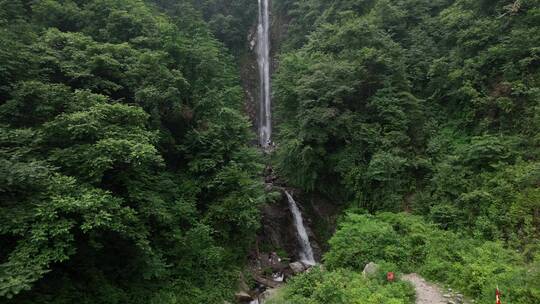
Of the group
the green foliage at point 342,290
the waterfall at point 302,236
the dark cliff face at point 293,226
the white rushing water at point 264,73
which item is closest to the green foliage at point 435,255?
the green foliage at point 342,290

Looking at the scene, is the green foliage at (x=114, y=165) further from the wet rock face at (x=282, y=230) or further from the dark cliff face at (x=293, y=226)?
the dark cliff face at (x=293, y=226)

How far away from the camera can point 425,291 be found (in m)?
9.69

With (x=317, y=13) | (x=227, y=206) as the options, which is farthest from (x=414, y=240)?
(x=317, y=13)

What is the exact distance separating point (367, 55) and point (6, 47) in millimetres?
14454

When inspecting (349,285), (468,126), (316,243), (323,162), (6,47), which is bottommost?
(316,243)

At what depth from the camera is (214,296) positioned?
12.1m

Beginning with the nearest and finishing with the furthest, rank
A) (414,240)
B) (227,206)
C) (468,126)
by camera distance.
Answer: (414,240)
(227,206)
(468,126)

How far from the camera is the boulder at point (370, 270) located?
1056 cm

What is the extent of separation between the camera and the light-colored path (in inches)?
360

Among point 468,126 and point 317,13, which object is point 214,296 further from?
point 317,13

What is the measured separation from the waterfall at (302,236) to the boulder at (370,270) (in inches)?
224

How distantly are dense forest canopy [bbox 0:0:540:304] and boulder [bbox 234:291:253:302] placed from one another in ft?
1.97

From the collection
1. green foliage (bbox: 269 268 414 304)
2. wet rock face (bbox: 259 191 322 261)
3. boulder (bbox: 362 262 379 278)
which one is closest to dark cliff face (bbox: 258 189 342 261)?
wet rock face (bbox: 259 191 322 261)

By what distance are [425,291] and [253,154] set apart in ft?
28.1
